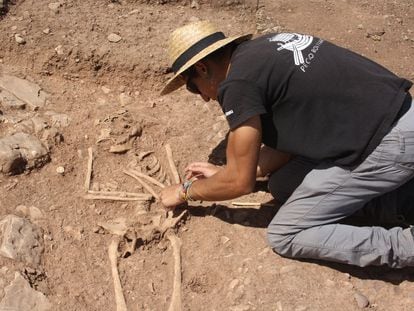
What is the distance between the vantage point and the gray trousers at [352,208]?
2955 millimetres

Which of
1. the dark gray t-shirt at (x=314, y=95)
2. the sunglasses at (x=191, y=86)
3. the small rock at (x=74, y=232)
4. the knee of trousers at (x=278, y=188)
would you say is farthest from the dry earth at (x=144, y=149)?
the sunglasses at (x=191, y=86)

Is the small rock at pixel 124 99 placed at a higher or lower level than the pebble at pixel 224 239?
lower

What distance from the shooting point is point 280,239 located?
326cm

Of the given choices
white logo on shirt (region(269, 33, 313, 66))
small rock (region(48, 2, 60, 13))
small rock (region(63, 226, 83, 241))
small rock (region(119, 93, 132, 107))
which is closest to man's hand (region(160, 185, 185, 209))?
small rock (region(63, 226, 83, 241))

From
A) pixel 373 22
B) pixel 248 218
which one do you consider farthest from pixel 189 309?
pixel 373 22

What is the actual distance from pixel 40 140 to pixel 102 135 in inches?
18.3

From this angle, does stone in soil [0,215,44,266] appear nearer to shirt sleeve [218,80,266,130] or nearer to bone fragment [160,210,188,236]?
bone fragment [160,210,188,236]

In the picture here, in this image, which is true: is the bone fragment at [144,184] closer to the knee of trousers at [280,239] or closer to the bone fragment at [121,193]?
the bone fragment at [121,193]

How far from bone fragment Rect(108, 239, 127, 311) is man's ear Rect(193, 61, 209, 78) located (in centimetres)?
124

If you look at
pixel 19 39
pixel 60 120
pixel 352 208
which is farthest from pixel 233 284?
pixel 19 39

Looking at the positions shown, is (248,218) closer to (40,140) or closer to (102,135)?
(102,135)

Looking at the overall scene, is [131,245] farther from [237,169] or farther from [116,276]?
[237,169]

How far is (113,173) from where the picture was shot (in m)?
3.98

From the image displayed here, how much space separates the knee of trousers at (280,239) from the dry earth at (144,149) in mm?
80
